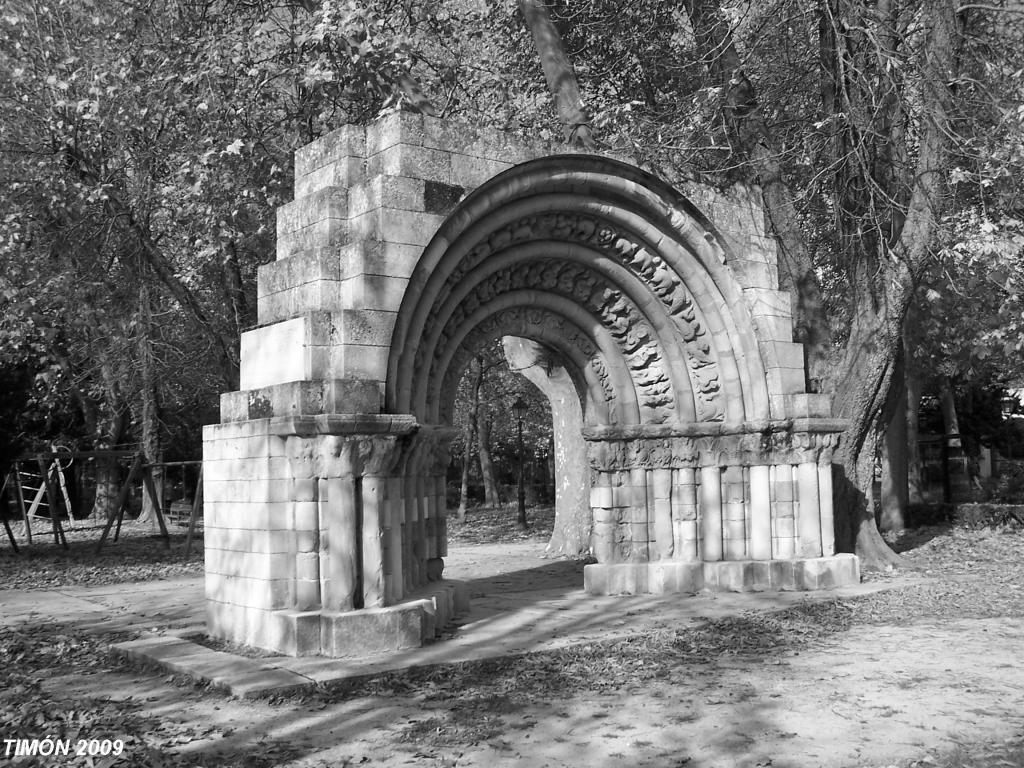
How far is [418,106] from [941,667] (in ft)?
28.0

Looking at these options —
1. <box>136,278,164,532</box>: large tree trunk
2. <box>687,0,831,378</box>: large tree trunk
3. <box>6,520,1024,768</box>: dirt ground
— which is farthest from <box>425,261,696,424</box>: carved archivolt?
<box>136,278,164,532</box>: large tree trunk

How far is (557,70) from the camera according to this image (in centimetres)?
1245

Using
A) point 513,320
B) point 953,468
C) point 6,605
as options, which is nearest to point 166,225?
point 6,605

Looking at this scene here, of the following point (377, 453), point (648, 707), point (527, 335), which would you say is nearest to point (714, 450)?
point (527, 335)

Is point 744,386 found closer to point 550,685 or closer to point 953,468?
point 550,685

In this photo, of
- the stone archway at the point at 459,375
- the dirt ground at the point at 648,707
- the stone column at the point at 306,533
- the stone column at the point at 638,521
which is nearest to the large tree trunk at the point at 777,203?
the stone archway at the point at 459,375

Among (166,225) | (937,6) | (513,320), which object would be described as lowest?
(513,320)

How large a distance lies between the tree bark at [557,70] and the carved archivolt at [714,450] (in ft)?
12.9

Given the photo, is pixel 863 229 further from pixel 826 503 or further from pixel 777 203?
pixel 826 503

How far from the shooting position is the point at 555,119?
1513cm

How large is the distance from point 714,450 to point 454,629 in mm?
3707

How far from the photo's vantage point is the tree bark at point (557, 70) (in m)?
12.3

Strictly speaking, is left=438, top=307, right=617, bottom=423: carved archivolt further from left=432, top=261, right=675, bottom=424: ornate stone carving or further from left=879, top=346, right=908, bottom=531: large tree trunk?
left=879, top=346, right=908, bottom=531: large tree trunk

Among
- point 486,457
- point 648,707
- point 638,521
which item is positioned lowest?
point 648,707
